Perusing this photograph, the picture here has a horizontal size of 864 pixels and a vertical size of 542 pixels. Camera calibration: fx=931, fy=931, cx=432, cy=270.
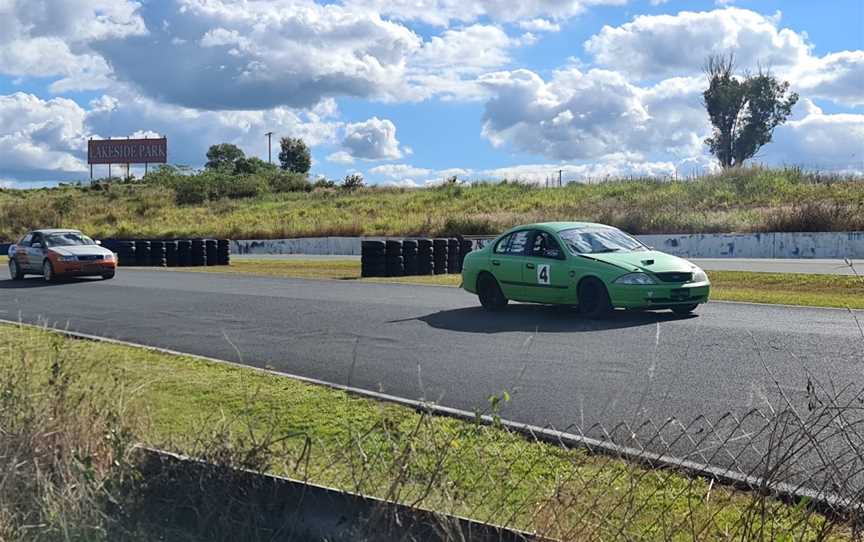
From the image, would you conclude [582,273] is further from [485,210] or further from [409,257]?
[485,210]

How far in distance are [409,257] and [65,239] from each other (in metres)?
9.19

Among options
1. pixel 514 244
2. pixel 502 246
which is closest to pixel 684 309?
pixel 514 244

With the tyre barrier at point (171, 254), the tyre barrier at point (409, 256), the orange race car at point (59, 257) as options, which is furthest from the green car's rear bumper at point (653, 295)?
the tyre barrier at point (171, 254)

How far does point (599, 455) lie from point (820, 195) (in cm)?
3558

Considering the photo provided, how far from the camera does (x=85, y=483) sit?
510cm

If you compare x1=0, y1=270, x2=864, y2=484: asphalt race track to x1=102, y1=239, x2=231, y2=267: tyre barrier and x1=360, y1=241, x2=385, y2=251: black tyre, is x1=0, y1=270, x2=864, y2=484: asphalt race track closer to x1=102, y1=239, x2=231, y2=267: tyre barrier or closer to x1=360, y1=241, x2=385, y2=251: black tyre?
x1=360, y1=241, x2=385, y2=251: black tyre

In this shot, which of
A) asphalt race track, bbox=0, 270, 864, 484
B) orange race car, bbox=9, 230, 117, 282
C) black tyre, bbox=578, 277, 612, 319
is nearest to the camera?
asphalt race track, bbox=0, 270, 864, 484

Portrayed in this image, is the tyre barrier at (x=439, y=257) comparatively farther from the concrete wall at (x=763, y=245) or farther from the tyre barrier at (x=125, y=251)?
the tyre barrier at (x=125, y=251)

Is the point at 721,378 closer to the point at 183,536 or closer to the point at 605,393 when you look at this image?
the point at 605,393

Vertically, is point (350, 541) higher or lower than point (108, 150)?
lower

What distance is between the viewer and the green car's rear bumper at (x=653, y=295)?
514 inches

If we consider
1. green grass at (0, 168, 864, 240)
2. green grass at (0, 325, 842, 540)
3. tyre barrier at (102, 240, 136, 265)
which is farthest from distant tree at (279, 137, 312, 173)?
green grass at (0, 325, 842, 540)

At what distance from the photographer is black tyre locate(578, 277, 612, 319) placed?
13367 mm

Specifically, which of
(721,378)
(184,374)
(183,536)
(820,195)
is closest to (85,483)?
(183,536)
